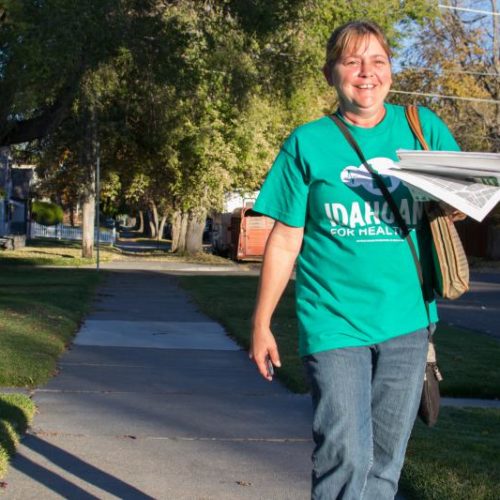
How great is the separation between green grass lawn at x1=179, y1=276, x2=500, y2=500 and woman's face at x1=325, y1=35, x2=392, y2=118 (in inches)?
94.4

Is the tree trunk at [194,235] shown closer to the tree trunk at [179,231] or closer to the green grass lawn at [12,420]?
the tree trunk at [179,231]

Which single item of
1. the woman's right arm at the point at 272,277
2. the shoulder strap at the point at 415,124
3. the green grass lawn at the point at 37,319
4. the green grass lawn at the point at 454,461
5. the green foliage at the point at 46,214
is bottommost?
the green foliage at the point at 46,214

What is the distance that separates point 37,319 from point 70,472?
782cm

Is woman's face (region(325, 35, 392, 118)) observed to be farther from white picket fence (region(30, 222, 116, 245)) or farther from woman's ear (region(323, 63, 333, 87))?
white picket fence (region(30, 222, 116, 245))

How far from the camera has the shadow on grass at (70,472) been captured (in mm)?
5879

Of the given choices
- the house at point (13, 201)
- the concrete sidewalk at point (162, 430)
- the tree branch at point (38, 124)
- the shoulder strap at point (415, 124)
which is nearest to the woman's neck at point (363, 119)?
the shoulder strap at point (415, 124)

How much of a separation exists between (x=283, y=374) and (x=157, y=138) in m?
22.3

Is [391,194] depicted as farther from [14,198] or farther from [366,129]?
[14,198]

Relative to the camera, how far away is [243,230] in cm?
4234

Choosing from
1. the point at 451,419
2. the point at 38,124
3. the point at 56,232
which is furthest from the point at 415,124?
the point at 56,232

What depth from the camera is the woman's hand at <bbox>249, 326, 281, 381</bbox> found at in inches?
161

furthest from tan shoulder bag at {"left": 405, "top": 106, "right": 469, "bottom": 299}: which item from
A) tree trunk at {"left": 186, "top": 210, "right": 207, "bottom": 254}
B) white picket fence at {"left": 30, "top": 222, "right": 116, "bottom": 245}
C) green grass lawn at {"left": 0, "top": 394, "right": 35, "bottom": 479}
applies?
white picket fence at {"left": 30, "top": 222, "right": 116, "bottom": 245}

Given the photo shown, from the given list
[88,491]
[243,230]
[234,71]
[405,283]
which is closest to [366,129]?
[405,283]

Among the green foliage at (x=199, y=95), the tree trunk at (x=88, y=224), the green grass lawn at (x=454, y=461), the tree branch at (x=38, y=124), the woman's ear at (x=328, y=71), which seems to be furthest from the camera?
the tree trunk at (x=88, y=224)
